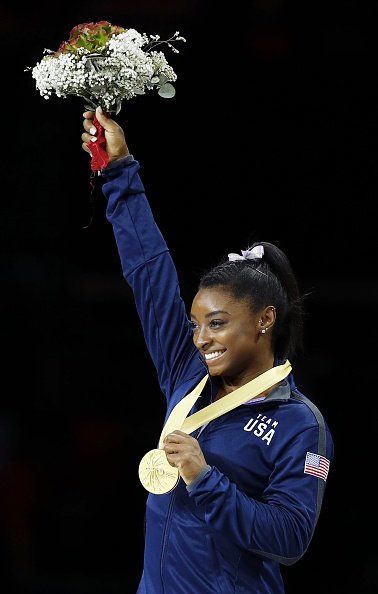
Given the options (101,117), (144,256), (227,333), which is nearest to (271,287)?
(227,333)

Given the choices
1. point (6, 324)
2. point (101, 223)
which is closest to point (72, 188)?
point (101, 223)

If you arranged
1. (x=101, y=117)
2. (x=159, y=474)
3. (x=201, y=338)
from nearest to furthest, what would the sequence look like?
1. (x=159, y=474)
2. (x=201, y=338)
3. (x=101, y=117)

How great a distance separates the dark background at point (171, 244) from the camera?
4.49m

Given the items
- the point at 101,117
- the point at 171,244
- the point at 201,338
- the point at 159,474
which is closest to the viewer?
the point at 159,474

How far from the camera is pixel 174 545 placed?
8.98ft

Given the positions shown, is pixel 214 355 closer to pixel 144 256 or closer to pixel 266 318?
pixel 266 318

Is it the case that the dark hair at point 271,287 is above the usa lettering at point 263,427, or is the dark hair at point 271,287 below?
above

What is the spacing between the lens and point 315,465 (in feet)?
8.83

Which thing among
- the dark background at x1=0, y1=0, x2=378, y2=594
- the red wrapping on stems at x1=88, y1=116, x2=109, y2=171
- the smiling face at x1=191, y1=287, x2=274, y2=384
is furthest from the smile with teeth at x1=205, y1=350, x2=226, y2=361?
the dark background at x1=0, y1=0, x2=378, y2=594

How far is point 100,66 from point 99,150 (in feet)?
0.70

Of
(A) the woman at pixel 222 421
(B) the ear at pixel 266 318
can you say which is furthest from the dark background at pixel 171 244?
(B) the ear at pixel 266 318

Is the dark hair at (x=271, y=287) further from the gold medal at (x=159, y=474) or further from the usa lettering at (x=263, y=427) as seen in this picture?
the gold medal at (x=159, y=474)

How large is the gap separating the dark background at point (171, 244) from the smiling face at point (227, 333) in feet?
5.95

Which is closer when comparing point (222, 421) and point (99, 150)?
point (222, 421)
